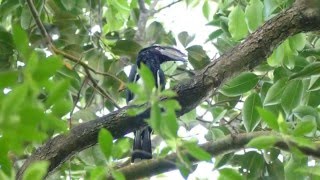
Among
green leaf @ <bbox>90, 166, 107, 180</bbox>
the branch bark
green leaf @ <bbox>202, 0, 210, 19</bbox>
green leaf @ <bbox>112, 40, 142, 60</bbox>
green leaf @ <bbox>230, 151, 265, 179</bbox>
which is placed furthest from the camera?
green leaf @ <bbox>202, 0, 210, 19</bbox>

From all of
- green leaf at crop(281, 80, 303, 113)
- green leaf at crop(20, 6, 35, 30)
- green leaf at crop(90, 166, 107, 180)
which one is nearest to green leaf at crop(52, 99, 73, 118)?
green leaf at crop(90, 166, 107, 180)

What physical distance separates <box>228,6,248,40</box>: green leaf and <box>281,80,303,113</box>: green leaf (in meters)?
0.27

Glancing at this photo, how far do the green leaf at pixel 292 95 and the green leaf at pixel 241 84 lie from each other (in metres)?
0.12

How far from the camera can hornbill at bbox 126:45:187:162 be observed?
2.00 metres

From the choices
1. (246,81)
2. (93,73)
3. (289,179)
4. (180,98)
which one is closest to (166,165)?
(180,98)

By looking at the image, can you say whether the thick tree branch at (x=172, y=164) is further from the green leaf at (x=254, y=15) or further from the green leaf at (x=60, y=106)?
the green leaf at (x=60, y=106)

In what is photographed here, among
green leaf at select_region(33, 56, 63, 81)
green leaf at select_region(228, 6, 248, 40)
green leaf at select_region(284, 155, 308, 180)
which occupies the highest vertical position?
green leaf at select_region(228, 6, 248, 40)

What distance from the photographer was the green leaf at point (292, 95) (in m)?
1.56

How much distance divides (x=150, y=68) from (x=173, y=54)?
0.14 m

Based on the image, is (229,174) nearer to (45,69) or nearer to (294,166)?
(45,69)

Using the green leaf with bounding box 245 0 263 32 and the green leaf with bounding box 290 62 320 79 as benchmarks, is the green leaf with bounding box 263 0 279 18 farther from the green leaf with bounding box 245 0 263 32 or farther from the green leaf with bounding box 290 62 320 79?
the green leaf with bounding box 290 62 320 79

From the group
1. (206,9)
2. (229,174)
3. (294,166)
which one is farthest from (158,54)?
(229,174)

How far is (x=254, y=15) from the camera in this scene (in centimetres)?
166

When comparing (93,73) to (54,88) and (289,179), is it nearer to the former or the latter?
(289,179)
